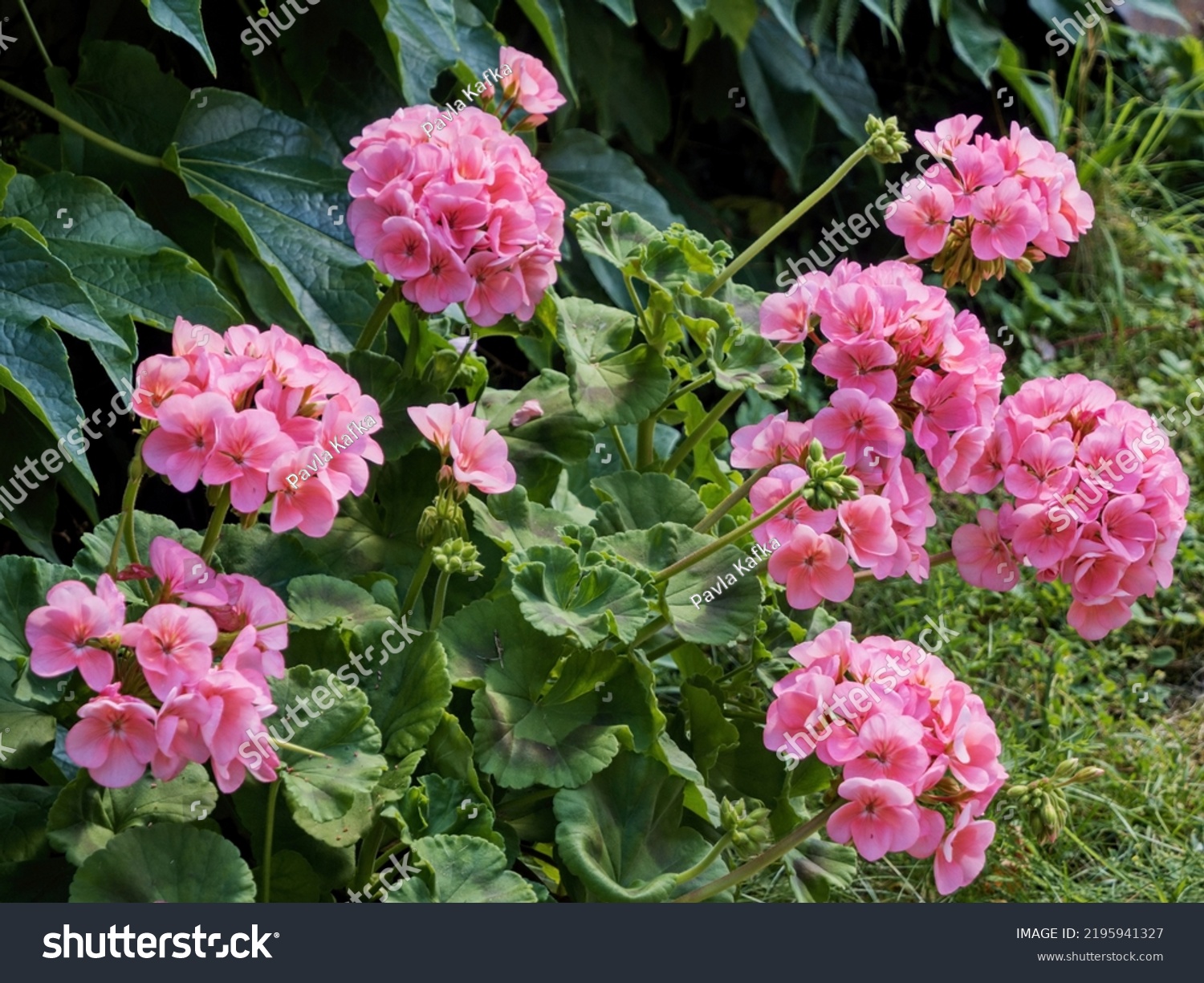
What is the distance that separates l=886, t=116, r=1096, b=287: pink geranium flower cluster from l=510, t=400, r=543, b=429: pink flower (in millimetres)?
385

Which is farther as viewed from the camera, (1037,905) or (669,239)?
(669,239)

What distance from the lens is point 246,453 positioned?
926 mm

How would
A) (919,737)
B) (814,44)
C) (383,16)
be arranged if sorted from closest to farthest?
(919,737) → (383,16) → (814,44)

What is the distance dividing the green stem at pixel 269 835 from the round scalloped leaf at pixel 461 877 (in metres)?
0.10

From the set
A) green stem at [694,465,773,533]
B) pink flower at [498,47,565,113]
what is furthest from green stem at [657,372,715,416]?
pink flower at [498,47,565,113]

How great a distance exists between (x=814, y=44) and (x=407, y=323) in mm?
1421

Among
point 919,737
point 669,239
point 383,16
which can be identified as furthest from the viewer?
point 383,16

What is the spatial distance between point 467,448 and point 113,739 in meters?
0.35

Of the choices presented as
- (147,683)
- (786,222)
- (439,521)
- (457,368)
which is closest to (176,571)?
(147,683)

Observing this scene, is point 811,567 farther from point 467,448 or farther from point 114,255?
point 114,255

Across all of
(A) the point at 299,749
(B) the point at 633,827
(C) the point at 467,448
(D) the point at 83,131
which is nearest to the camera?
(A) the point at 299,749

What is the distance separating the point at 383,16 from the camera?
1.57m

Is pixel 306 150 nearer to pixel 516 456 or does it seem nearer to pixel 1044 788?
pixel 516 456

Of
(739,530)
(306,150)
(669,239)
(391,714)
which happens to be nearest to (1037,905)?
(739,530)
